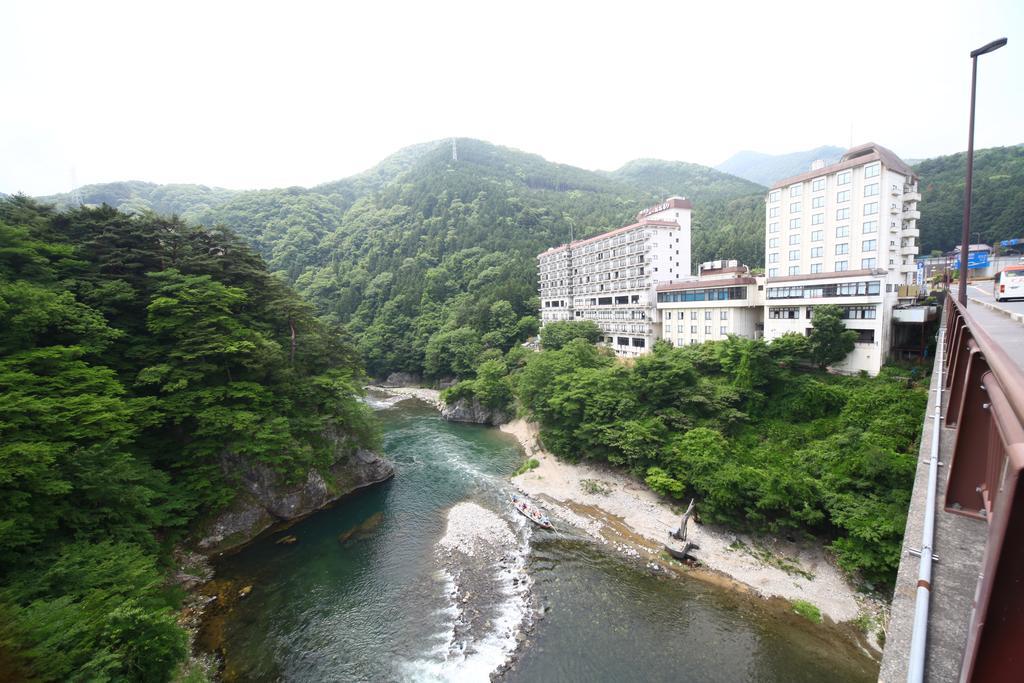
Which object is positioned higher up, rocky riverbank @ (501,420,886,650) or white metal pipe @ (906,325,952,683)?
white metal pipe @ (906,325,952,683)

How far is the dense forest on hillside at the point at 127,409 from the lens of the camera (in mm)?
11102

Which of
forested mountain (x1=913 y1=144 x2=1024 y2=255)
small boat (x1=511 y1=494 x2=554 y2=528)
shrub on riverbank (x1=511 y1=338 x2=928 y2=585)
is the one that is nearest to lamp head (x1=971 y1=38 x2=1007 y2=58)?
shrub on riverbank (x1=511 y1=338 x2=928 y2=585)

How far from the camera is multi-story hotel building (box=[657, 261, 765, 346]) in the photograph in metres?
32.1

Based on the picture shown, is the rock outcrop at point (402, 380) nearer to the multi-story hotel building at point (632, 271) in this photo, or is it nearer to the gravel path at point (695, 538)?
the multi-story hotel building at point (632, 271)

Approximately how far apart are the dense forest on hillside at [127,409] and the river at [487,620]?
3666mm

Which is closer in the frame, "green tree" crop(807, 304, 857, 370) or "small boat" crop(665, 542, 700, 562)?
"small boat" crop(665, 542, 700, 562)

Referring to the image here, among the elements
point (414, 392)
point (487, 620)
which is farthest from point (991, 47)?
point (414, 392)

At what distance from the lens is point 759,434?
2431cm

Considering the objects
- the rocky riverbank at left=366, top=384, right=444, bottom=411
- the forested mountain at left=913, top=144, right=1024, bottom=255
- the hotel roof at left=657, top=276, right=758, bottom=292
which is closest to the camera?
the hotel roof at left=657, top=276, right=758, bottom=292

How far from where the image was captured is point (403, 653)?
48.7 feet

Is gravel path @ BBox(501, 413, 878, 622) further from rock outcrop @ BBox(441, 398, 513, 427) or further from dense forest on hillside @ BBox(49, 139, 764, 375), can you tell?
dense forest on hillside @ BBox(49, 139, 764, 375)

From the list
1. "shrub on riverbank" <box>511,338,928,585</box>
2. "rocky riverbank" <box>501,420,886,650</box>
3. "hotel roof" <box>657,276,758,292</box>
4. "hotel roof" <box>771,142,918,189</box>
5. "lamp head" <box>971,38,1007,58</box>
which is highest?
"hotel roof" <box>771,142,918,189</box>

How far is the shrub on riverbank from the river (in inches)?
172

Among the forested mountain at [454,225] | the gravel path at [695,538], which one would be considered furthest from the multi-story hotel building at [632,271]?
the gravel path at [695,538]
